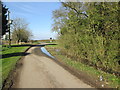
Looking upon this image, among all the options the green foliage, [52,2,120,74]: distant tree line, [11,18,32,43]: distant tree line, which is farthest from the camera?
[11,18,32,43]: distant tree line

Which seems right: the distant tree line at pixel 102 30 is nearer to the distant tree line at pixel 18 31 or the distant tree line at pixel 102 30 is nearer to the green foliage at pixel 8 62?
the green foliage at pixel 8 62

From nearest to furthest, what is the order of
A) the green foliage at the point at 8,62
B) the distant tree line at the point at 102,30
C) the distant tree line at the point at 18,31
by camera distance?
the distant tree line at the point at 102,30, the green foliage at the point at 8,62, the distant tree line at the point at 18,31

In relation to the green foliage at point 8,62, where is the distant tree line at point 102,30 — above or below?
above

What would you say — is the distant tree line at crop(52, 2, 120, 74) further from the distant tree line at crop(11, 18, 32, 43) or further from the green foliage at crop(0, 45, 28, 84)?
the distant tree line at crop(11, 18, 32, 43)

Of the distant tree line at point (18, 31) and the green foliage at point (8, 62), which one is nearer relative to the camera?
the green foliage at point (8, 62)

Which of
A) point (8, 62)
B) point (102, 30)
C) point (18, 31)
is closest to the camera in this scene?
point (102, 30)

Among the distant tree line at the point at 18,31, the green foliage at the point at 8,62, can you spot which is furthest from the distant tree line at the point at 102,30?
the distant tree line at the point at 18,31

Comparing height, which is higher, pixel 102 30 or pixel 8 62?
pixel 102 30

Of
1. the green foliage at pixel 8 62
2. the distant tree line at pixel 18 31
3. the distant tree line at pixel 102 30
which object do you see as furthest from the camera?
the distant tree line at pixel 18 31

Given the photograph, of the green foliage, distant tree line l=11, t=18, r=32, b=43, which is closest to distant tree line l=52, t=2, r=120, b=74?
the green foliage

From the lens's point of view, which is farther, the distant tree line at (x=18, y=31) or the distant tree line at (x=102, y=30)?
the distant tree line at (x=18, y=31)

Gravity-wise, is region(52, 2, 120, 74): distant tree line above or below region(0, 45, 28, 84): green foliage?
above

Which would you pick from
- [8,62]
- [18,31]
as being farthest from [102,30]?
[18,31]

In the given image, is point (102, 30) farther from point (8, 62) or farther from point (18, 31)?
point (18, 31)
